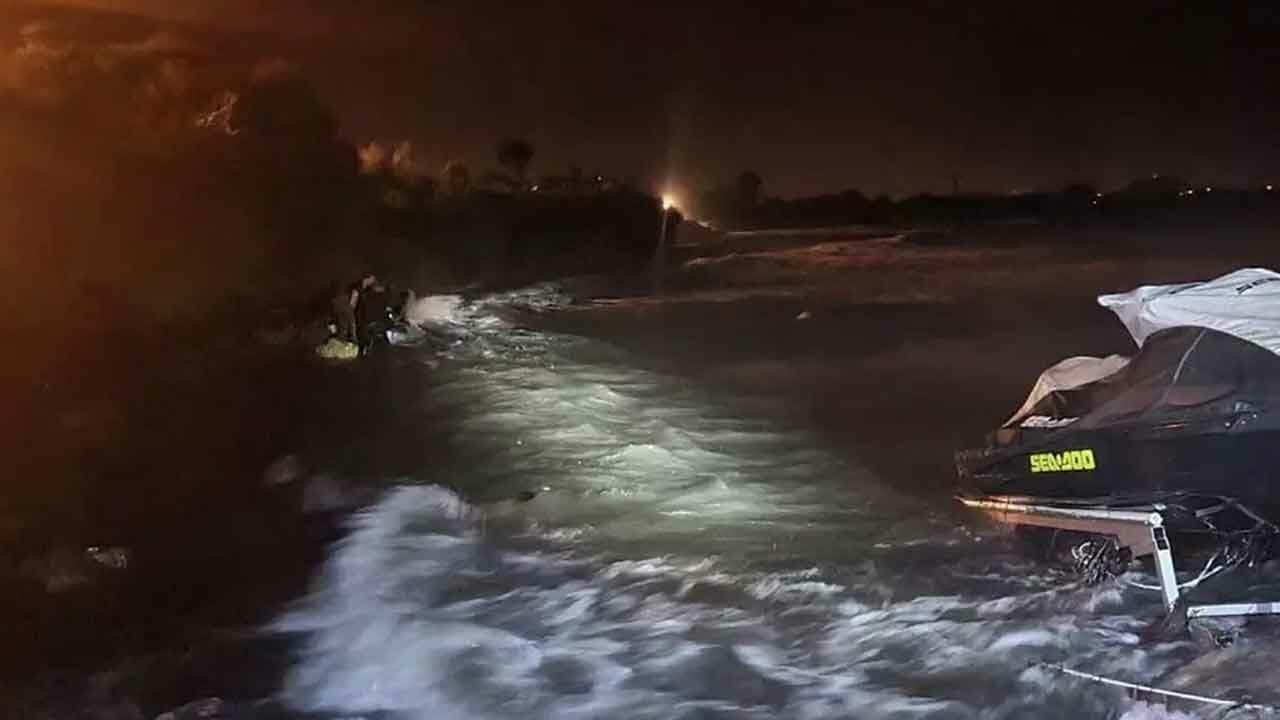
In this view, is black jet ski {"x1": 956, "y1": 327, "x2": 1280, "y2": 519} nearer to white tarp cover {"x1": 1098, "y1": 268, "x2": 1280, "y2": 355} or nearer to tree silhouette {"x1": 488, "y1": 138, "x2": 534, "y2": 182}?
white tarp cover {"x1": 1098, "y1": 268, "x2": 1280, "y2": 355}

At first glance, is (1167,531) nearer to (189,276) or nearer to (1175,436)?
(1175,436)

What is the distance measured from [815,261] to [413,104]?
980mm

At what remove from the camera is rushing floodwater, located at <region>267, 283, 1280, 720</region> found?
7.19ft

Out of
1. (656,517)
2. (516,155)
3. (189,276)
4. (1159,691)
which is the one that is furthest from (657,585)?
(189,276)

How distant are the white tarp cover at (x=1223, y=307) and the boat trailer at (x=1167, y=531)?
0.29m

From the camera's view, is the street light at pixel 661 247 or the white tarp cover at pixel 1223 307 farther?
the street light at pixel 661 247

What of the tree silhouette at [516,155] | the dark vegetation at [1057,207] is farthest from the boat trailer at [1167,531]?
the tree silhouette at [516,155]

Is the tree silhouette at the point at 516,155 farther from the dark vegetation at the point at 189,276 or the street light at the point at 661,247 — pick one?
the street light at the point at 661,247

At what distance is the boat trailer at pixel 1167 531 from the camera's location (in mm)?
2289

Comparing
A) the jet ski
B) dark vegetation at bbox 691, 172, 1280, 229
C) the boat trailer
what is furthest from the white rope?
dark vegetation at bbox 691, 172, 1280, 229

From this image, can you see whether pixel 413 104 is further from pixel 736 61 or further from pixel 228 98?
pixel 736 61

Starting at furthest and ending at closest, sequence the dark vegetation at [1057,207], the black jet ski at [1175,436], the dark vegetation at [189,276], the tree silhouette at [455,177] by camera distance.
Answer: the dark vegetation at [1057,207], the tree silhouette at [455,177], the dark vegetation at [189,276], the black jet ski at [1175,436]

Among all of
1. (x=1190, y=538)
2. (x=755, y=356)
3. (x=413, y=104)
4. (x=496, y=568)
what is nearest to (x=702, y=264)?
(x=755, y=356)

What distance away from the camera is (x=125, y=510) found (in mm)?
2664
